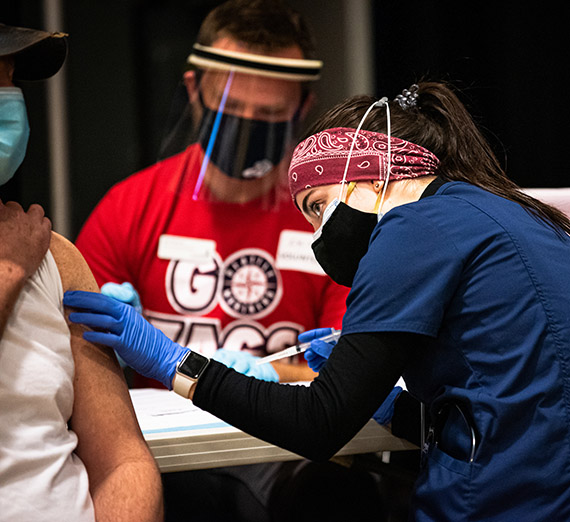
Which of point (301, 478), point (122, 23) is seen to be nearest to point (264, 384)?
point (301, 478)

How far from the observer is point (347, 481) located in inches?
67.7

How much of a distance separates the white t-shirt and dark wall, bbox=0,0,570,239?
77.7 inches

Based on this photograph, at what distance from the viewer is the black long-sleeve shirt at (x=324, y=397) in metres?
1.17

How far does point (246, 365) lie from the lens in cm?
183

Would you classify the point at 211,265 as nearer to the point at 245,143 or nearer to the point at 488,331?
the point at 245,143

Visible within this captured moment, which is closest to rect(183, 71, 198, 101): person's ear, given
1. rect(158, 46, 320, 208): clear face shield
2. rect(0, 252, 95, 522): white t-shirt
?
rect(158, 46, 320, 208): clear face shield

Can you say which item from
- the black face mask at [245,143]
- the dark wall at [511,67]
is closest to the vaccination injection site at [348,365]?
the black face mask at [245,143]

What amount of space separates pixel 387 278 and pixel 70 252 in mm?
596

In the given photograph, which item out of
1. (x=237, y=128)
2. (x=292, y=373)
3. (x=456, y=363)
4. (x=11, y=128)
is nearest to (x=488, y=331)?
(x=456, y=363)

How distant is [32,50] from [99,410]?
25.2 inches

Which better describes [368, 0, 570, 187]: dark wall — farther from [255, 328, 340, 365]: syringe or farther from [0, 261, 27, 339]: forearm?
[0, 261, 27, 339]: forearm

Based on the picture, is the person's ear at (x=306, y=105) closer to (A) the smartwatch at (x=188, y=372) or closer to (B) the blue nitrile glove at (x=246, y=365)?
(B) the blue nitrile glove at (x=246, y=365)

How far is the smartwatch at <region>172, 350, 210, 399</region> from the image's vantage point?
128 cm

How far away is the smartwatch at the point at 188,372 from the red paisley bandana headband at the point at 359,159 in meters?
0.41
